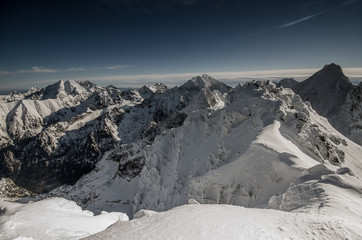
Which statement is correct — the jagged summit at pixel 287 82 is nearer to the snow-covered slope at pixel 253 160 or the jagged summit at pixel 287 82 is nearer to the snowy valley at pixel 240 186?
the snowy valley at pixel 240 186

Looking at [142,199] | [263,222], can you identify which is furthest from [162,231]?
[142,199]

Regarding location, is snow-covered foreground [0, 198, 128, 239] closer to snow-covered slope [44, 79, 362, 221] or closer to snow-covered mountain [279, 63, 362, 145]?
snow-covered slope [44, 79, 362, 221]

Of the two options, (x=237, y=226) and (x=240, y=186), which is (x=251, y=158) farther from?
(x=237, y=226)

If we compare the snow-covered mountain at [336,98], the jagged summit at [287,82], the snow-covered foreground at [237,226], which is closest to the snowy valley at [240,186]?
the snow-covered foreground at [237,226]

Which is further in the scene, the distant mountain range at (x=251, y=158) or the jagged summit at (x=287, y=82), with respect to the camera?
the jagged summit at (x=287, y=82)

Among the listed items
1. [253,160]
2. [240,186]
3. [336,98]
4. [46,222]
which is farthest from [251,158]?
[336,98]

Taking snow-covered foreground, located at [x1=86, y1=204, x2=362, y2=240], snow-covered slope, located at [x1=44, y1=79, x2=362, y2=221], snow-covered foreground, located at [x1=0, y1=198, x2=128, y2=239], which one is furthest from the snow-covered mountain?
snow-covered foreground, located at [x1=0, y1=198, x2=128, y2=239]
